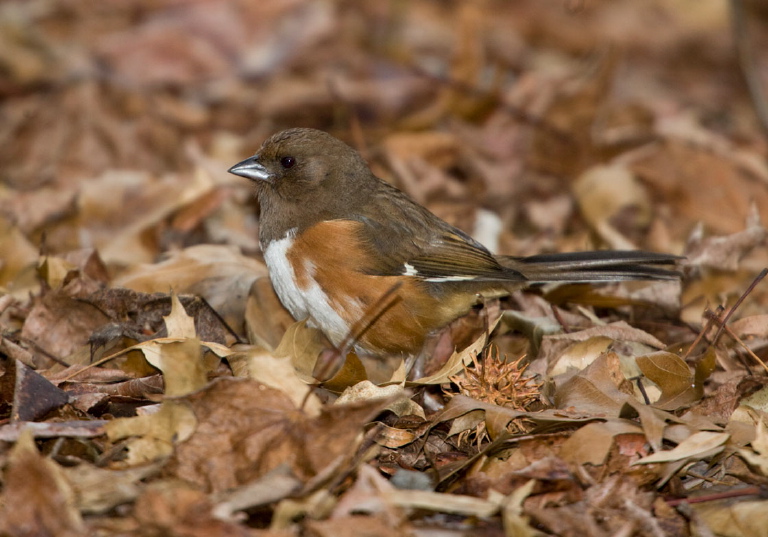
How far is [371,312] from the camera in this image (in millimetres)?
3842

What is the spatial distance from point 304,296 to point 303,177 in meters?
0.70

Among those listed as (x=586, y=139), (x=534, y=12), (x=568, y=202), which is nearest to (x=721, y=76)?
(x=534, y=12)

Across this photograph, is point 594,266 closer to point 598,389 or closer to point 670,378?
point 670,378

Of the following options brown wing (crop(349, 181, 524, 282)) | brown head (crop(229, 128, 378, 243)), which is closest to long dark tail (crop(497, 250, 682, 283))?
brown wing (crop(349, 181, 524, 282))

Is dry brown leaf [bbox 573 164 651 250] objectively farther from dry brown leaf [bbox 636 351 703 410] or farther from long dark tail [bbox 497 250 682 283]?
dry brown leaf [bbox 636 351 703 410]

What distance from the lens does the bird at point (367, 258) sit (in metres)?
3.98

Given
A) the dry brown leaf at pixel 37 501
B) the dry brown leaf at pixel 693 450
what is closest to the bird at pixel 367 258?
the dry brown leaf at pixel 693 450

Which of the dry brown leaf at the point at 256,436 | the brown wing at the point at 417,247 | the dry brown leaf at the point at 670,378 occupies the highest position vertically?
the brown wing at the point at 417,247

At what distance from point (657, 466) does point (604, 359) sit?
578 mm

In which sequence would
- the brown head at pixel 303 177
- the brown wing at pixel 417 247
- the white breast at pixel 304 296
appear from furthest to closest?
1. the brown head at pixel 303 177
2. the brown wing at pixel 417 247
3. the white breast at pixel 304 296

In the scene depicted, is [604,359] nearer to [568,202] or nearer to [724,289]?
[724,289]

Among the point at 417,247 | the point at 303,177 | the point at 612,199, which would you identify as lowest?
the point at 612,199

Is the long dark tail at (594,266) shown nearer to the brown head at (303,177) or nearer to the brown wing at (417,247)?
the brown wing at (417,247)

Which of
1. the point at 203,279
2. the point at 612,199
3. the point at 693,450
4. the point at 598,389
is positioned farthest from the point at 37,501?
the point at 612,199
